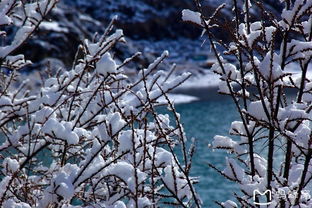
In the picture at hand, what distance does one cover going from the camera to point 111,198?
7.86ft

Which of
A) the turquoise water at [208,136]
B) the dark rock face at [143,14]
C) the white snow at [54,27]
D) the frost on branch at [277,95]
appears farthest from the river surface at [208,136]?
the dark rock face at [143,14]

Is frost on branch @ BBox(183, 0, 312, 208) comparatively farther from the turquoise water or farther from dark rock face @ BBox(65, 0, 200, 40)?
dark rock face @ BBox(65, 0, 200, 40)

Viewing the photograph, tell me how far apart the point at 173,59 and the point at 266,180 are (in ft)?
276

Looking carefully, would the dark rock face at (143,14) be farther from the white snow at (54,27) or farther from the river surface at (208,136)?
the river surface at (208,136)

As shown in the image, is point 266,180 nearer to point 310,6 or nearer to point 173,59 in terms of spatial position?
point 310,6

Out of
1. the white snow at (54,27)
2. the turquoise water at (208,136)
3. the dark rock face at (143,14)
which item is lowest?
the dark rock face at (143,14)

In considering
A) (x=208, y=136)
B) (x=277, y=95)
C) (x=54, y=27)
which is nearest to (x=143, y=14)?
(x=54, y=27)

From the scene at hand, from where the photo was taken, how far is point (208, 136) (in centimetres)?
2438

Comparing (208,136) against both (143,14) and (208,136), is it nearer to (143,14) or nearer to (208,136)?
(208,136)

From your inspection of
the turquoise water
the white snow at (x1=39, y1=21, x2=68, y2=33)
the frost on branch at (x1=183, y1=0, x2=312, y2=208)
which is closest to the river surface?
the turquoise water

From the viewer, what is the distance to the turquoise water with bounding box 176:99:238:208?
45.7ft

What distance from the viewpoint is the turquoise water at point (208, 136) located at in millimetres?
13917

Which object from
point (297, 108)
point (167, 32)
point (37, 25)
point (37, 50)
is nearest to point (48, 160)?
point (37, 25)

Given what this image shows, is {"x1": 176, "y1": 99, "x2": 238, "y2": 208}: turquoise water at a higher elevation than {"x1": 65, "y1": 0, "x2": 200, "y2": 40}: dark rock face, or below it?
higher
